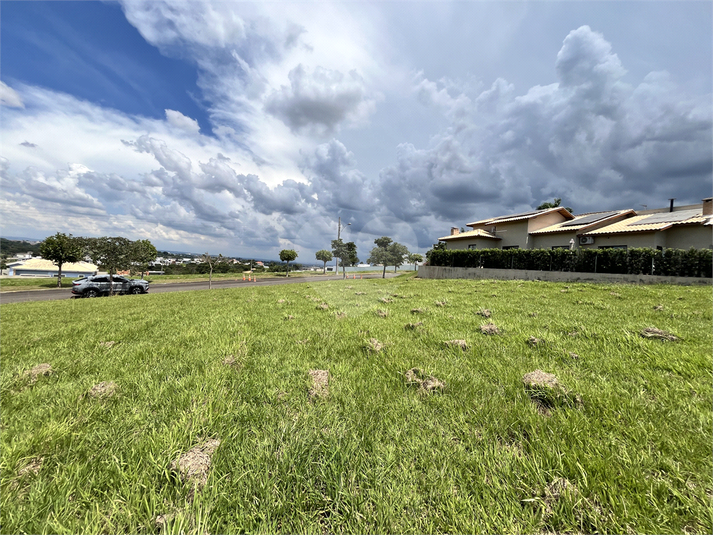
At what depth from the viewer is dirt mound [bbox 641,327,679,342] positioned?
168 inches

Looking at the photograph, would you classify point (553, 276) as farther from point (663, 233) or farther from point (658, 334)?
point (658, 334)

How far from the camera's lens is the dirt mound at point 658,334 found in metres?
4.26

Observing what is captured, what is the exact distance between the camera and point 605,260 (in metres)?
16.4

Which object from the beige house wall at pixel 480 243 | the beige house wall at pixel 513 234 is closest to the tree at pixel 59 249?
the beige house wall at pixel 480 243

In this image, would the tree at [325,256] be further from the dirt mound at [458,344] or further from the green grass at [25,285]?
the dirt mound at [458,344]

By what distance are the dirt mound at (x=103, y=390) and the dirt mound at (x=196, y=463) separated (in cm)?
169

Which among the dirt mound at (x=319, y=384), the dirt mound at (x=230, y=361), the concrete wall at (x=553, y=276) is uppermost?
the concrete wall at (x=553, y=276)

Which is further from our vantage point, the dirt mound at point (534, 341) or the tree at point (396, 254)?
the tree at point (396, 254)

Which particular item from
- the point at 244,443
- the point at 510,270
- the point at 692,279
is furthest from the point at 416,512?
the point at 510,270

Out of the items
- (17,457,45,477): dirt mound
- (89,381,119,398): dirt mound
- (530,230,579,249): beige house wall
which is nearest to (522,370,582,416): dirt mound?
(17,457,45,477): dirt mound

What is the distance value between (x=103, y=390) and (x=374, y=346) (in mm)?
3485

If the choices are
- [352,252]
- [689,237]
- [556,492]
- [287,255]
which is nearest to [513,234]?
[689,237]

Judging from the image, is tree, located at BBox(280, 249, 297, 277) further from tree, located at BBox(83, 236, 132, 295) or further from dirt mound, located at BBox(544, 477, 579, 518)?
dirt mound, located at BBox(544, 477, 579, 518)

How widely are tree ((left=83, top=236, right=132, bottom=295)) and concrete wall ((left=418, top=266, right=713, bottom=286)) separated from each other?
2914cm
